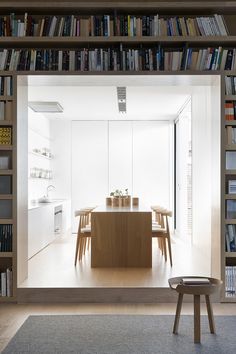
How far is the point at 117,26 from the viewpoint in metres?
5.33

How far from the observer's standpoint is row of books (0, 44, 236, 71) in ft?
17.6

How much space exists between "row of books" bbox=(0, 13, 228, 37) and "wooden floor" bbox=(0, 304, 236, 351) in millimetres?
2808

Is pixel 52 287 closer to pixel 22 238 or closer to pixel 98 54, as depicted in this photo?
pixel 22 238

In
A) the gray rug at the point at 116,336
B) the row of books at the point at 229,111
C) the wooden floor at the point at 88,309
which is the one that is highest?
the row of books at the point at 229,111

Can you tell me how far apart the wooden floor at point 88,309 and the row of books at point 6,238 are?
1.89ft

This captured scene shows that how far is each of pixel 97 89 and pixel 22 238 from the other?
3.84 m

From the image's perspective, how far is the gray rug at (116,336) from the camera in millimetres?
3637

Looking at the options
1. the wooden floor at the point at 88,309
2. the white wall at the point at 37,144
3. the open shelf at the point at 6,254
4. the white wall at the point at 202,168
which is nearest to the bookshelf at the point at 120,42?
the open shelf at the point at 6,254

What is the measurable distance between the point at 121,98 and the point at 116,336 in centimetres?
601

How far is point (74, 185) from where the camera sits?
12414mm

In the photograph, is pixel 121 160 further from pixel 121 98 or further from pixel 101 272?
pixel 101 272

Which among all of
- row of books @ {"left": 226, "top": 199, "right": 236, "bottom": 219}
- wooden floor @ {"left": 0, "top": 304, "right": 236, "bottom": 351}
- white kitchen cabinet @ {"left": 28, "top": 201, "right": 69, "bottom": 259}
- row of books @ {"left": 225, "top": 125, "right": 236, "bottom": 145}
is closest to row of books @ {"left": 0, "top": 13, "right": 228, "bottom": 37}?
row of books @ {"left": 225, "top": 125, "right": 236, "bottom": 145}

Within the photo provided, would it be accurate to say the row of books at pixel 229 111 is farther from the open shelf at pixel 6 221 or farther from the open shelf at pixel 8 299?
the open shelf at pixel 8 299

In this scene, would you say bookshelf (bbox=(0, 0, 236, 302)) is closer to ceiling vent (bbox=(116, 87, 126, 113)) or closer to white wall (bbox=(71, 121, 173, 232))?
ceiling vent (bbox=(116, 87, 126, 113))
